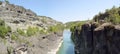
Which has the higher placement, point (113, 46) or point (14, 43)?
point (113, 46)

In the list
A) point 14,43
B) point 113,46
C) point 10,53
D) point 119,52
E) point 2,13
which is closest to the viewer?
point 119,52

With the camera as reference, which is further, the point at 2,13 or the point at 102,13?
the point at 2,13

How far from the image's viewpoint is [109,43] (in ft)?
73.4

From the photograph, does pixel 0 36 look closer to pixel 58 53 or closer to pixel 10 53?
pixel 10 53

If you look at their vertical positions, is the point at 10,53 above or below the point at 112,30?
below

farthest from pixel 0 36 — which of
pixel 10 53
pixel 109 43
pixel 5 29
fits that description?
pixel 109 43

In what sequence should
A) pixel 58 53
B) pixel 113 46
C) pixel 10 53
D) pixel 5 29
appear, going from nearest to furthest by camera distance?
1. pixel 113 46
2. pixel 10 53
3. pixel 5 29
4. pixel 58 53

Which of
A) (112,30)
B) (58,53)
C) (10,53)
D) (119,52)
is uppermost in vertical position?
(112,30)

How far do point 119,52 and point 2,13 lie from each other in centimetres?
5818

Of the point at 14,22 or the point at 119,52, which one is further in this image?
the point at 14,22

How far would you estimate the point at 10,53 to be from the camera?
3684cm

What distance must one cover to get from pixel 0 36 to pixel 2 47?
6.31 m

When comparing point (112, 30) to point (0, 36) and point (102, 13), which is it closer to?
point (102, 13)

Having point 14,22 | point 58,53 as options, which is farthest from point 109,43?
point 14,22
